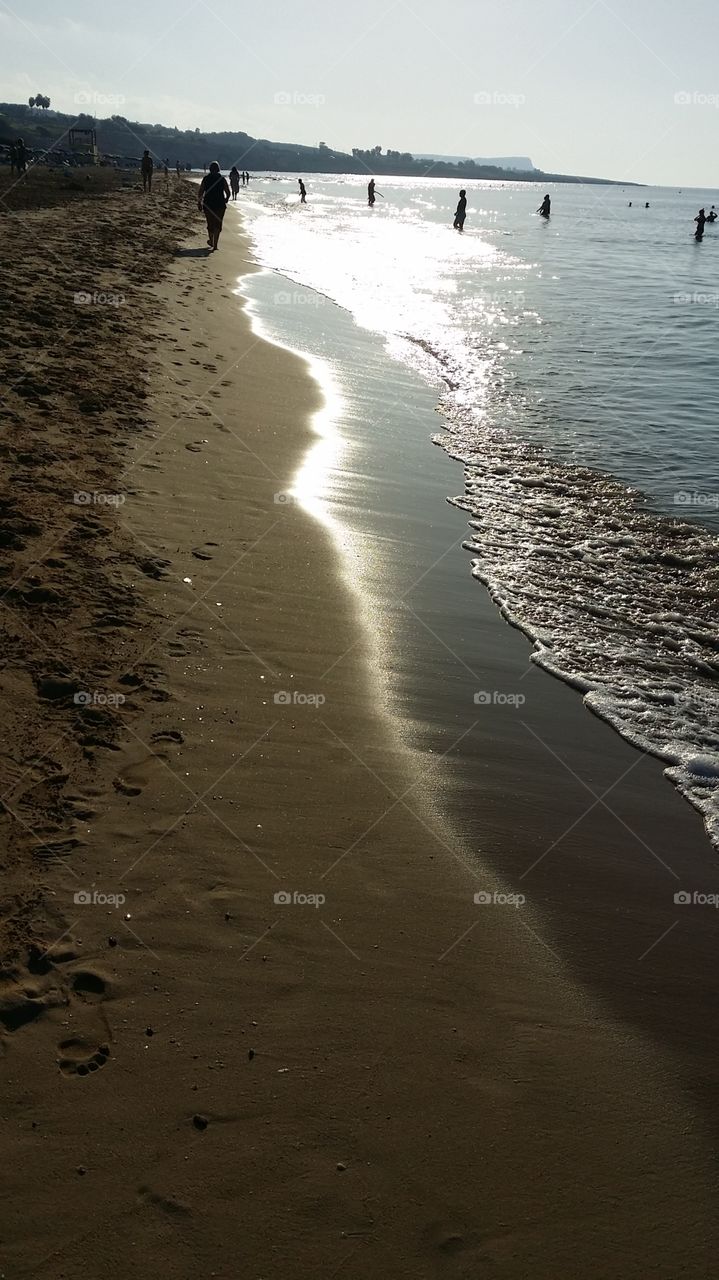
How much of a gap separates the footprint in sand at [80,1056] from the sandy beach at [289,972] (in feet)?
0.04

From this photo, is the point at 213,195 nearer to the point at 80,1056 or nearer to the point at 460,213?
the point at 80,1056

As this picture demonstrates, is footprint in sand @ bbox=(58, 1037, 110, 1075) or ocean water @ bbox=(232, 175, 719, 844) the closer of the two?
footprint in sand @ bbox=(58, 1037, 110, 1075)

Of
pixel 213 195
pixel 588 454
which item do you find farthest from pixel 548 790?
pixel 213 195

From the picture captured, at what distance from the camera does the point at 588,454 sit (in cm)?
1025

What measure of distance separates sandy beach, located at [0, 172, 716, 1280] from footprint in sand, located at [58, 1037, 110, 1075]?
0.01 metres

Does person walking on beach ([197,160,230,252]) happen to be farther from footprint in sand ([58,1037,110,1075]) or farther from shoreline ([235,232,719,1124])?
footprint in sand ([58,1037,110,1075])

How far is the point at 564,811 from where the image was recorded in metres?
3.97

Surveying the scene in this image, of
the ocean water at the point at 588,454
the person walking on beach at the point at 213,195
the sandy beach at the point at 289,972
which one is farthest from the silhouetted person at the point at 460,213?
the sandy beach at the point at 289,972

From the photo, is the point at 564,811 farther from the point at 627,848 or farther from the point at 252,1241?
the point at 252,1241

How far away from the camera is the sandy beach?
2.21 m

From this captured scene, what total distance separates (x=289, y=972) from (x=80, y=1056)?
2.39 feet

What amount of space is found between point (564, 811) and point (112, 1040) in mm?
2310

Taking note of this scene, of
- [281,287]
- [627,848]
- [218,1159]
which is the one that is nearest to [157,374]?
[627,848]

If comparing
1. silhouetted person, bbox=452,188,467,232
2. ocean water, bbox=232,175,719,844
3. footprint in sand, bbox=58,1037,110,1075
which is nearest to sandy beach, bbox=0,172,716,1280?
footprint in sand, bbox=58,1037,110,1075
